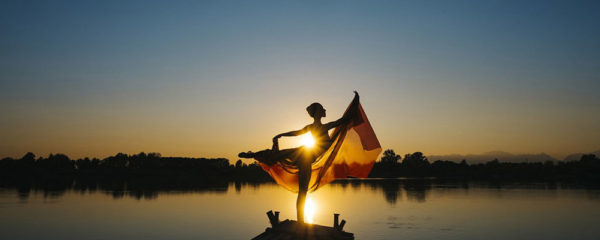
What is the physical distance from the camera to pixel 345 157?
11.1m

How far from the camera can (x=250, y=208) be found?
51219 mm

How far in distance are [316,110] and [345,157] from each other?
1.53m

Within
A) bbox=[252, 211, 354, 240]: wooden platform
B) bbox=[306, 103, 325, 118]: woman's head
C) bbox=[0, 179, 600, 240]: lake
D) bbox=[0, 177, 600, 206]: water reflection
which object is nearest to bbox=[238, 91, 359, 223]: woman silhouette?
bbox=[306, 103, 325, 118]: woman's head

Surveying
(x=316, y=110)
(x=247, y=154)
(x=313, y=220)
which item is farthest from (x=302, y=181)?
(x=313, y=220)

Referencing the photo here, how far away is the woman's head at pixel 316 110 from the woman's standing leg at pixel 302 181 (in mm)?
956

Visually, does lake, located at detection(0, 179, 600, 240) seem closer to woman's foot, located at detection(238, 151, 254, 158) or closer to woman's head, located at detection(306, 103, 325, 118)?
woman's foot, located at detection(238, 151, 254, 158)

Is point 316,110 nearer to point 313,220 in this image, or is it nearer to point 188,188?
point 313,220

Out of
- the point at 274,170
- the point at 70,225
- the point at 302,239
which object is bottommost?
the point at 70,225

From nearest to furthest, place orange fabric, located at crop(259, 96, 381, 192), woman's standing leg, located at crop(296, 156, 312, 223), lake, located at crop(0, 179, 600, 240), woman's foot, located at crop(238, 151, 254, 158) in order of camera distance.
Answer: woman's standing leg, located at crop(296, 156, 312, 223) → woman's foot, located at crop(238, 151, 254, 158) → orange fabric, located at crop(259, 96, 381, 192) → lake, located at crop(0, 179, 600, 240)

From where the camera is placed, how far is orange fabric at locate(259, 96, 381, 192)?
10.8 meters

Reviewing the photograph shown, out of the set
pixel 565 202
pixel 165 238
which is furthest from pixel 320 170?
pixel 565 202

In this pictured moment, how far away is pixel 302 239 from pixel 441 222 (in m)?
31.7

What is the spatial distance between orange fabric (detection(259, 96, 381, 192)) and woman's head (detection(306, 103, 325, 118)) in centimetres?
61

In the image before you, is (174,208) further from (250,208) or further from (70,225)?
(70,225)
